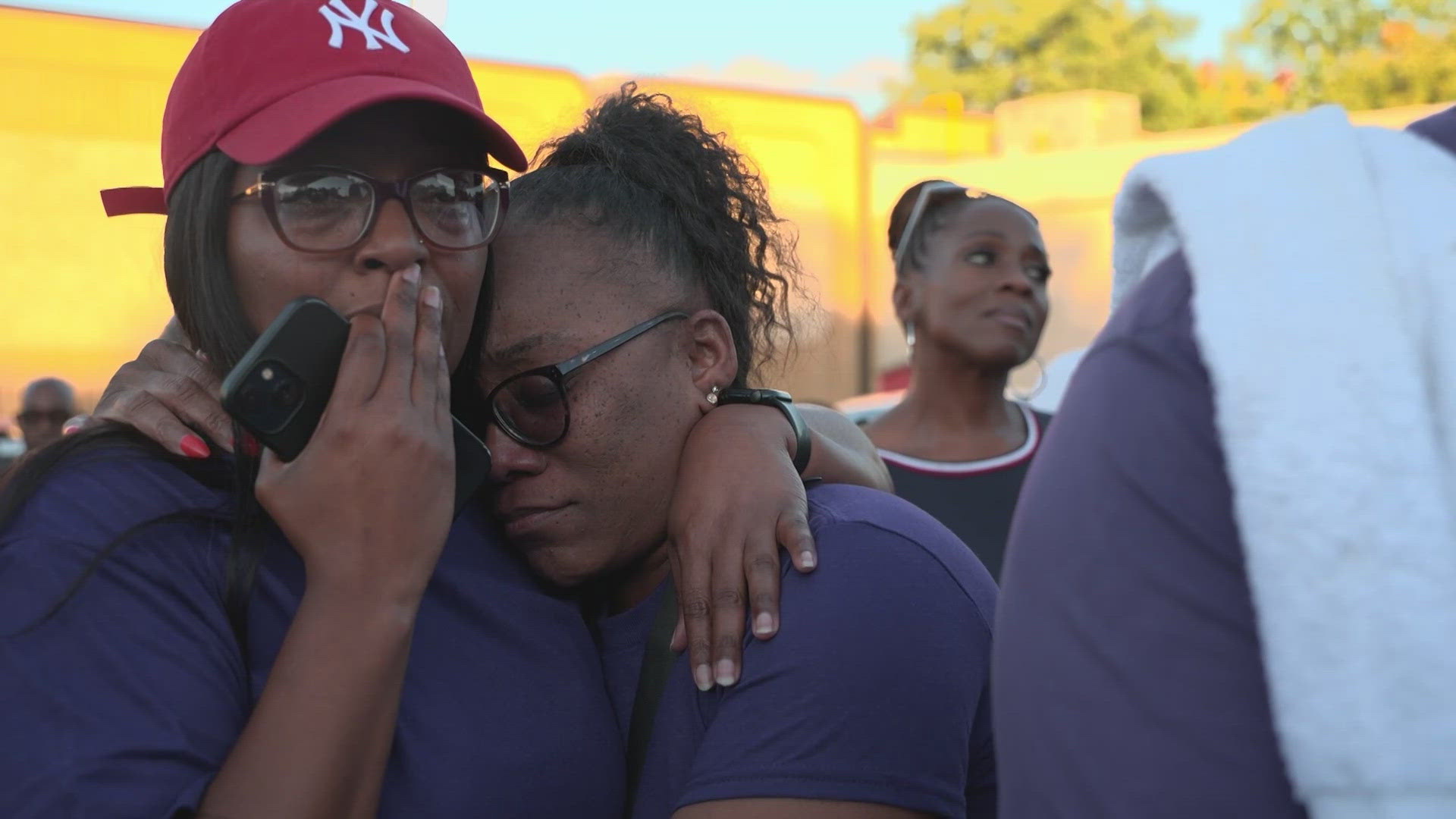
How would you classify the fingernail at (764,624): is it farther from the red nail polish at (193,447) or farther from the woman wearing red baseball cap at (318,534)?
the red nail polish at (193,447)

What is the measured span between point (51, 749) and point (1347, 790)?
3.89ft

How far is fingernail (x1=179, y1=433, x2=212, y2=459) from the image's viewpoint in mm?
1746

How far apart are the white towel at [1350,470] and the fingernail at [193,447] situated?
1280 millimetres

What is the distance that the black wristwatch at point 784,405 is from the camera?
2.25 metres

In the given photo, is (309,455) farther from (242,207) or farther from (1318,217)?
(1318,217)

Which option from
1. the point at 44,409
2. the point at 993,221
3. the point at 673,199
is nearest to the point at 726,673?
the point at 673,199

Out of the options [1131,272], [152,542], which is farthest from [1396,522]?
[152,542]

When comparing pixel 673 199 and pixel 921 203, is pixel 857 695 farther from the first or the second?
pixel 921 203

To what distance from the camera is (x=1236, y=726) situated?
883 millimetres

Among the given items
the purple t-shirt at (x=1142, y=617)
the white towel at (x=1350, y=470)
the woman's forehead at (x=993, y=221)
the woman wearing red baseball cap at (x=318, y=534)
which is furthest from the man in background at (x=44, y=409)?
the white towel at (x=1350, y=470)

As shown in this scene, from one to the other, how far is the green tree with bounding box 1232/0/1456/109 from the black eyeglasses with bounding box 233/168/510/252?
31442mm

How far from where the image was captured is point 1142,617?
2.97 feet

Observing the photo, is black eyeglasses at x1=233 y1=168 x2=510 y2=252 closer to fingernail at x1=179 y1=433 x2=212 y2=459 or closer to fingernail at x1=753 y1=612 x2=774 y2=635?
fingernail at x1=179 y1=433 x2=212 y2=459

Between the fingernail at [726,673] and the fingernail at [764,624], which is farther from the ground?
the fingernail at [764,624]
